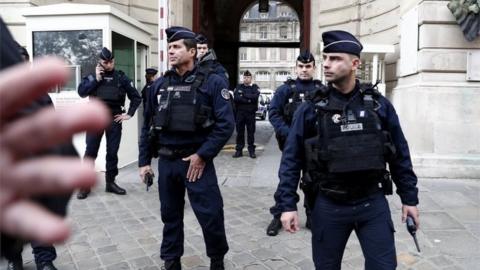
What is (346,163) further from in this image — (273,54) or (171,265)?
(273,54)

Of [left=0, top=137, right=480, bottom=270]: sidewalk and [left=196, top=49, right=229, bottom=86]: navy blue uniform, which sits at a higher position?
[left=196, top=49, right=229, bottom=86]: navy blue uniform

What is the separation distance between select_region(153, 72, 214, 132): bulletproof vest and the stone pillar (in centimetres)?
515

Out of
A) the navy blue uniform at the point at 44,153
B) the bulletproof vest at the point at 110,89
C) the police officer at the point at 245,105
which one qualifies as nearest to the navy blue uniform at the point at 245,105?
the police officer at the point at 245,105

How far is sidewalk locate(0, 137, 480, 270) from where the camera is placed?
4.07 m

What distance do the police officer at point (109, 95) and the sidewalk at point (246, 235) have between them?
0.40 meters

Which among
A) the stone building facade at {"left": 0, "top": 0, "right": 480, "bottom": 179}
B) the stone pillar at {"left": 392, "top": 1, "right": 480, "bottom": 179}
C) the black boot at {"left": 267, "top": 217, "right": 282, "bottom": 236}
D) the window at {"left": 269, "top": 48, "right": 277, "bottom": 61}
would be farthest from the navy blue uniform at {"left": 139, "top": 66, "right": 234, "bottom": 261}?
the window at {"left": 269, "top": 48, "right": 277, "bottom": 61}

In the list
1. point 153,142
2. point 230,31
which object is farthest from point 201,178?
point 230,31

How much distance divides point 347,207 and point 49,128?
2.23 metres

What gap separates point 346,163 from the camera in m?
2.62

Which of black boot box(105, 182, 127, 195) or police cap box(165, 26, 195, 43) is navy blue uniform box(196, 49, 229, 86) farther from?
black boot box(105, 182, 127, 195)

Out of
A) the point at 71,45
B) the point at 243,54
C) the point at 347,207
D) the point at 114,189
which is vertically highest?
the point at 243,54

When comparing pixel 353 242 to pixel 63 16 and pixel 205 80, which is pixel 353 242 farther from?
pixel 63 16

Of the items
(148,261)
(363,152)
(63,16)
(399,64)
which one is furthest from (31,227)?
(399,64)

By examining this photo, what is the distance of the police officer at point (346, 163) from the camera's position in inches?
104
